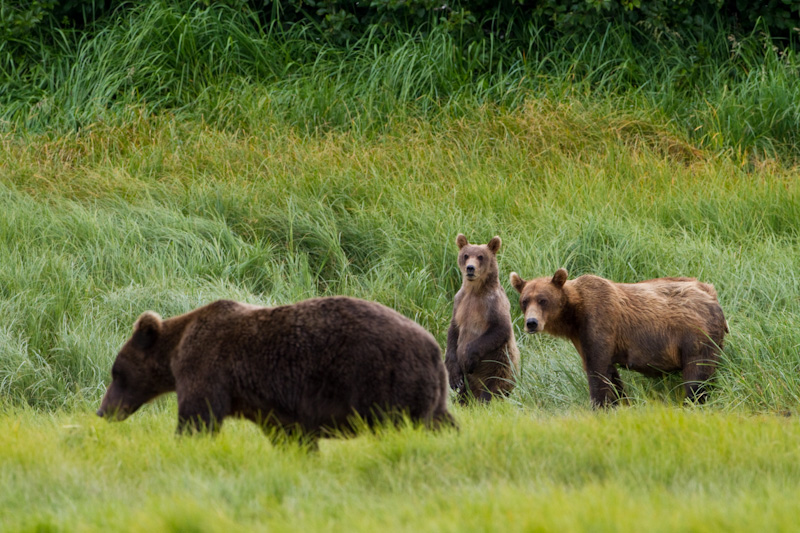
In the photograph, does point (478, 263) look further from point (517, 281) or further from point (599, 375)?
point (599, 375)

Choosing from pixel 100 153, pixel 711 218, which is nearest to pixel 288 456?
pixel 711 218

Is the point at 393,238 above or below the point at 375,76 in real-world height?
below

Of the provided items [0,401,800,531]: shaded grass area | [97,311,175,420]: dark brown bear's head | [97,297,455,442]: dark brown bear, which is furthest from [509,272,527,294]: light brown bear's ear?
[97,311,175,420]: dark brown bear's head

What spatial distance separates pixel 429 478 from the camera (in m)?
4.16

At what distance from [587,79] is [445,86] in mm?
1756

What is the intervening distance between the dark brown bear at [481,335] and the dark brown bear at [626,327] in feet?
1.78

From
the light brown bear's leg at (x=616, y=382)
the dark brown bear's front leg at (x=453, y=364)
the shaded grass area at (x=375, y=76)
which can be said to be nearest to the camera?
the light brown bear's leg at (x=616, y=382)

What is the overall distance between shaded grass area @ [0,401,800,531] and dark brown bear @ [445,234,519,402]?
2192mm

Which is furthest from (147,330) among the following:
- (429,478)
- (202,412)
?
(429,478)

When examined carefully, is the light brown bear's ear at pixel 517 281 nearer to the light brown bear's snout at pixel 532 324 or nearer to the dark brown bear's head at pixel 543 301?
the dark brown bear's head at pixel 543 301

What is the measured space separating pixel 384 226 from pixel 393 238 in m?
0.30

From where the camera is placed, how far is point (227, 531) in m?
3.37

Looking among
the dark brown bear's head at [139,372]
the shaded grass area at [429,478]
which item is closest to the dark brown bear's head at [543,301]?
the shaded grass area at [429,478]

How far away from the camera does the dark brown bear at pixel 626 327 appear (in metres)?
6.63
